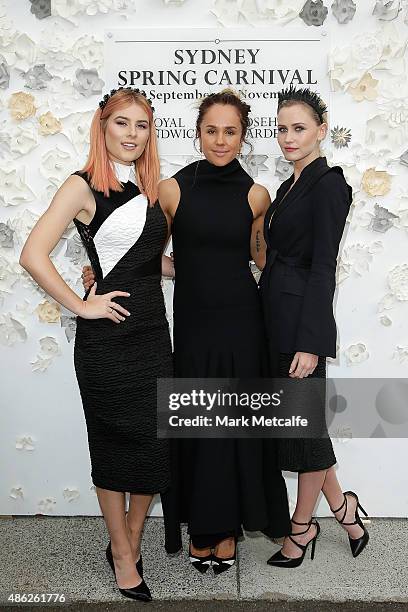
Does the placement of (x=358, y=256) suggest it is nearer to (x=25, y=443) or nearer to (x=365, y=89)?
(x=365, y=89)

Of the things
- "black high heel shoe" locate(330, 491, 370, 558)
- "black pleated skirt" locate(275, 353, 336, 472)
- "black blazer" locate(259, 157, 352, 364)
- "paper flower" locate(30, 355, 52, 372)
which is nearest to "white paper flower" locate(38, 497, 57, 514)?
"paper flower" locate(30, 355, 52, 372)

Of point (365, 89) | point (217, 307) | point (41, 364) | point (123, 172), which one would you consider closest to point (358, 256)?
point (365, 89)

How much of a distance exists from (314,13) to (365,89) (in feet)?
1.23

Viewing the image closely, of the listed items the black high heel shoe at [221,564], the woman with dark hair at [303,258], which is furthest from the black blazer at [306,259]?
the black high heel shoe at [221,564]

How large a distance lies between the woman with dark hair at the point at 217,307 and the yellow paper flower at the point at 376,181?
0.55 metres

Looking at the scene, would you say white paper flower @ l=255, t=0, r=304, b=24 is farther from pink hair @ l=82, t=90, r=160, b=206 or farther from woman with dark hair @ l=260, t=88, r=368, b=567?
pink hair @ l=82, t=90, r=160, b=206

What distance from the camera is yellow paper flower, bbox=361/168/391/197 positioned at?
9.62ft

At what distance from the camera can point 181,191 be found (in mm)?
2559

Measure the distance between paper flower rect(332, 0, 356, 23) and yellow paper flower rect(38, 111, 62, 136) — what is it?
1250 millimetres

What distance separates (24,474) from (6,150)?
4.85ft

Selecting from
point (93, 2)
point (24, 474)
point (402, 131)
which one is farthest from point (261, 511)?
point (93, 2)

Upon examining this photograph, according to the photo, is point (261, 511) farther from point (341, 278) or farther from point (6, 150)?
point (6, 150)

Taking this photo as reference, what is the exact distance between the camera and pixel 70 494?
3.22m

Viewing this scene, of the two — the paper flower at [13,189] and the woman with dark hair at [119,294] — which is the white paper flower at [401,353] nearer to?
the woman with dark hair at [119,294]
